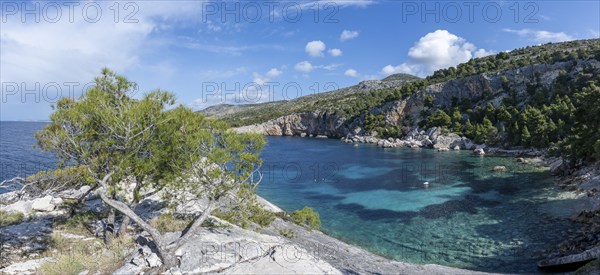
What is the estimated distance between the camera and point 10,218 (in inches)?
694

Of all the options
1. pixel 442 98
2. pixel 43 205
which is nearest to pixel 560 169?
pixel 43 205

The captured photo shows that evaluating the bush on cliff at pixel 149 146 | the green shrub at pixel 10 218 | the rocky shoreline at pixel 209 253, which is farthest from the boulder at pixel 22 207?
the bush on cliff at pixel 149 146

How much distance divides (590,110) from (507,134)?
36543mm

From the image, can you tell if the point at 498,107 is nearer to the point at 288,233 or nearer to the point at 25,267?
the point at 288,233

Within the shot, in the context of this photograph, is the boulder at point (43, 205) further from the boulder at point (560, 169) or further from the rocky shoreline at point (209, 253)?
the boulder at point (560, 169)

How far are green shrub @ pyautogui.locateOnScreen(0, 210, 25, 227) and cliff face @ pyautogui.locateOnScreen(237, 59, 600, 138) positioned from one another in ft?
286

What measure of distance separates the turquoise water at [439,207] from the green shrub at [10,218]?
13557mm

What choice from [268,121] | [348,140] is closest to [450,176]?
[348,140]

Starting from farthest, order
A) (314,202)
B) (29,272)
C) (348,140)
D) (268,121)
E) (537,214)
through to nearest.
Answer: (268,121)
(348,140)
(314,202)
(537,214)
(29,272)

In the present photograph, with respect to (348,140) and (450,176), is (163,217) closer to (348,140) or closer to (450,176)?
(450,176)

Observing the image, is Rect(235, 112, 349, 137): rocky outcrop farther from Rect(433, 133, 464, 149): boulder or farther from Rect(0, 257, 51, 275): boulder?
Rect(0, 257, 51, 275): boulder

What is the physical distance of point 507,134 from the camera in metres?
69.4

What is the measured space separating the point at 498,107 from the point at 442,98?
19.2 m

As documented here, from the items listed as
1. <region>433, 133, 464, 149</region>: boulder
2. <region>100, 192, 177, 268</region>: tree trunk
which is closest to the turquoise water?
<region>100, 192, 177, 268</region>: tree trunk
